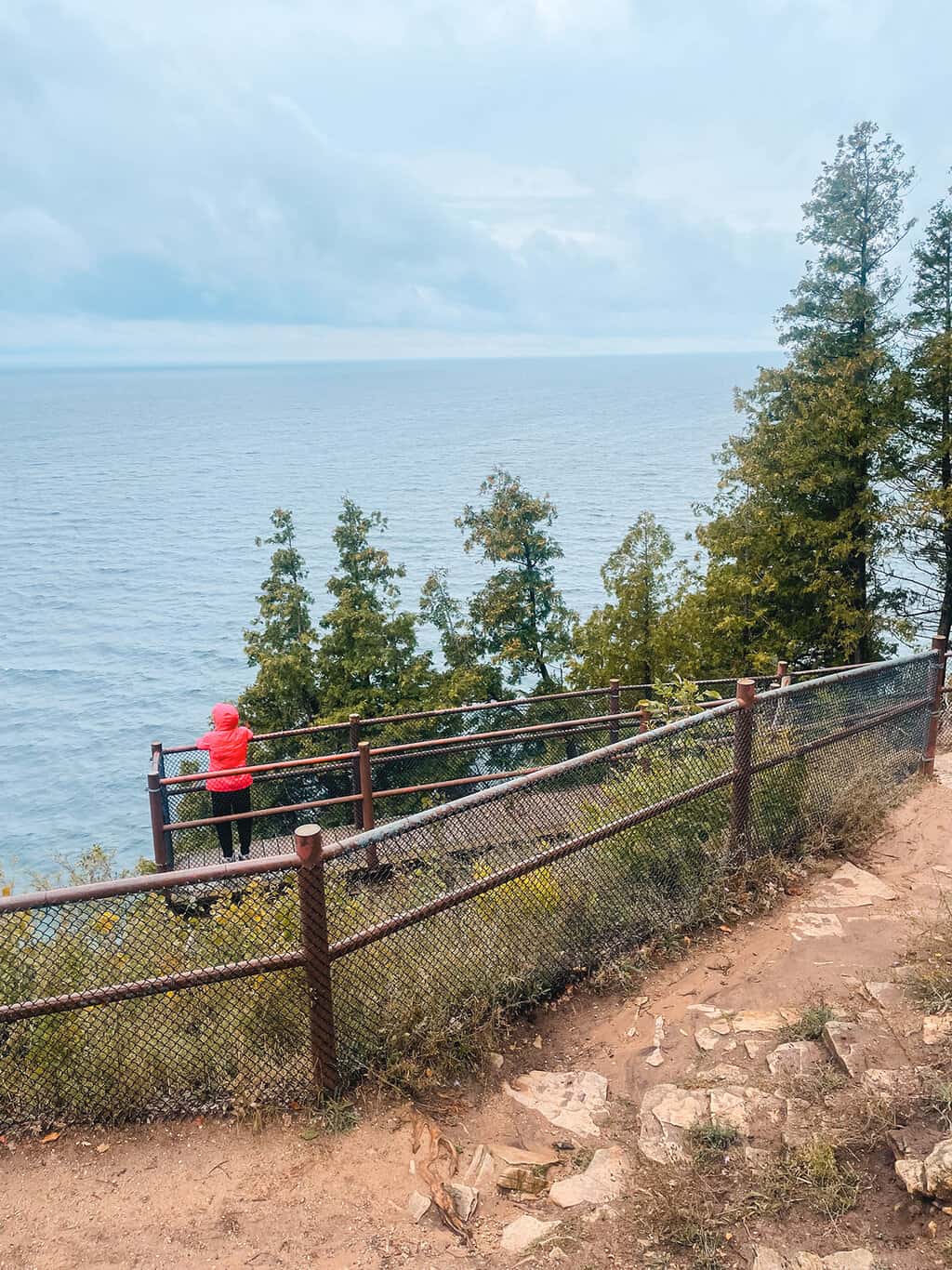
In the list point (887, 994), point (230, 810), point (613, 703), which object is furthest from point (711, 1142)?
point (613, 703)

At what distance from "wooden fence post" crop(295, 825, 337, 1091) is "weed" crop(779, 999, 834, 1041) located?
235 cm

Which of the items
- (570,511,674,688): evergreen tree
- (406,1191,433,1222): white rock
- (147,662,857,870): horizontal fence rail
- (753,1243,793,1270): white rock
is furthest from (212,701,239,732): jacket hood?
(570,511,674,688): evergreen tree

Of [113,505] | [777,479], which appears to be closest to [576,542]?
[777,479]

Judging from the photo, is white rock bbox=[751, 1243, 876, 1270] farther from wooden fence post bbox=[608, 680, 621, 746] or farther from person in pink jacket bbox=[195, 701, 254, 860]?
wooden fence post bbox=[608, 680, 621, 746]

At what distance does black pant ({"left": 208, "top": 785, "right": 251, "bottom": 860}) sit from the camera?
9.23 metres

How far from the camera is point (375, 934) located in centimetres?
490

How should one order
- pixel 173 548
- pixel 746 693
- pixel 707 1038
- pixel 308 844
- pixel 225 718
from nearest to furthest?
pixel 308 844
pixel 707 1038
pixel 746 693
pixel 225 718
pixel 173 548

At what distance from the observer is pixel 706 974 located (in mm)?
5828

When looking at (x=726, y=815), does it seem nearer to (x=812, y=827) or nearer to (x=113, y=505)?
(x=812, y=827)

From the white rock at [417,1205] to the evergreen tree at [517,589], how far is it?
68.6 ft

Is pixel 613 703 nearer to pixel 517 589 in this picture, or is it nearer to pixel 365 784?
pixel 365 784

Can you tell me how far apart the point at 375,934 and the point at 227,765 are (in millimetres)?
4807

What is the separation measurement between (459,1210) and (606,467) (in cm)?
10271

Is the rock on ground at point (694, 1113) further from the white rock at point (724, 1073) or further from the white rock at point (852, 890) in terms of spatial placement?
the white rock at point (852, 890)
